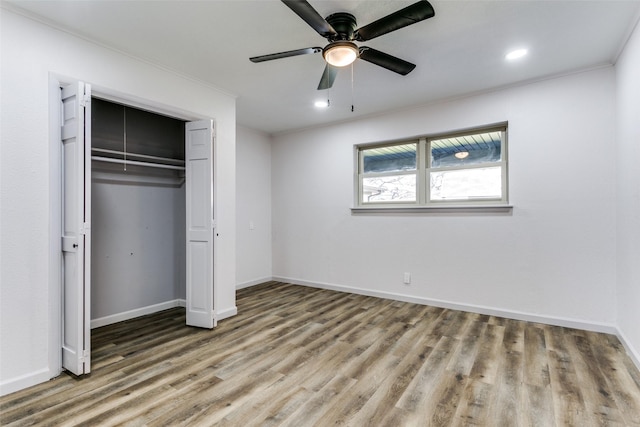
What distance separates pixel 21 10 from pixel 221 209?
219 cm

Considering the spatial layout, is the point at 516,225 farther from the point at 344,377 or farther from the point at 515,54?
the point at 344,377

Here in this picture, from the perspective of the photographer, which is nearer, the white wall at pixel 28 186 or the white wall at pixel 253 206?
the white wall at pixel 28 186

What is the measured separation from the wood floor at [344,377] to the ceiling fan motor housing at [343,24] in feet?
8.08

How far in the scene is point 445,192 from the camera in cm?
412

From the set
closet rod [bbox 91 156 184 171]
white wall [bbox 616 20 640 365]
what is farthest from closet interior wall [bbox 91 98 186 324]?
white wall [bbox 616 20 640 365]

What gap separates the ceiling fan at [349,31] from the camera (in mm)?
1830

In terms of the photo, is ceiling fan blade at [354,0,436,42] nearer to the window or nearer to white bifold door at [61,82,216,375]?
white bifold door at [61,82,216,375]

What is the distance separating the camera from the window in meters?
3.82

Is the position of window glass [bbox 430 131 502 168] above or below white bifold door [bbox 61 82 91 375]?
above

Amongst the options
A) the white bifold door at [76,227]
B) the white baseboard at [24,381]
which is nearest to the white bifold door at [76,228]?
the white bifold door at [76,227]

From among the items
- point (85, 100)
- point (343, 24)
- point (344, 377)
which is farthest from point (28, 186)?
point (344, 377)

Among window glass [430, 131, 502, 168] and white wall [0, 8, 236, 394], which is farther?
window glass [430, 131, 502, 168]

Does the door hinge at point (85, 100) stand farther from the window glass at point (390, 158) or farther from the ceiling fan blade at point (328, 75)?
the window glass at point (390, 158)

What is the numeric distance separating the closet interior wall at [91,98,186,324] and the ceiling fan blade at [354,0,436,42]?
2.85 m
